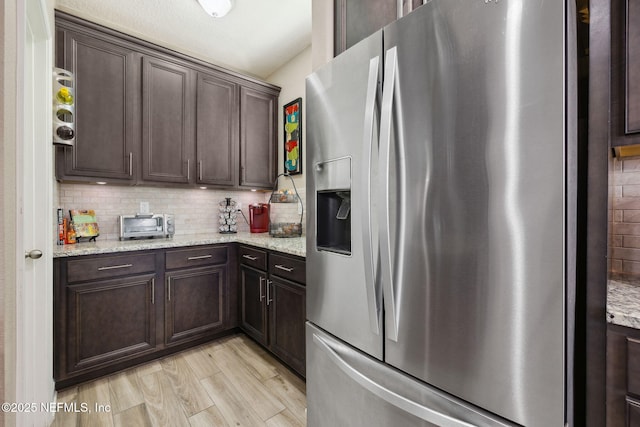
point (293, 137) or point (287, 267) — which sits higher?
point (293, 137)

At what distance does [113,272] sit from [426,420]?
221 cm

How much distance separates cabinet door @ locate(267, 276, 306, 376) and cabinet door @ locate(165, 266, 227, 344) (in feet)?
2.12

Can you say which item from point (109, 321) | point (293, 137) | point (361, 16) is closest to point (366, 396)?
point (361, 16)

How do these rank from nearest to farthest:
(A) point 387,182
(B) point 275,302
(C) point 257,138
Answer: (A) point 387,182 < (B) point 275,302 < (C) point 257,138

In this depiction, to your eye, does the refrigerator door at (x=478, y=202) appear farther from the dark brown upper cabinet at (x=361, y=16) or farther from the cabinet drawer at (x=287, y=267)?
the cabinet drawer at (x=287, y=267)

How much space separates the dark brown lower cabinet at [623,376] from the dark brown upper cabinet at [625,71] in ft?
1.80

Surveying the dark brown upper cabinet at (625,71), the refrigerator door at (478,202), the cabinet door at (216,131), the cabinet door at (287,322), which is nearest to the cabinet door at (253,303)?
the cabinet door at (287,322)

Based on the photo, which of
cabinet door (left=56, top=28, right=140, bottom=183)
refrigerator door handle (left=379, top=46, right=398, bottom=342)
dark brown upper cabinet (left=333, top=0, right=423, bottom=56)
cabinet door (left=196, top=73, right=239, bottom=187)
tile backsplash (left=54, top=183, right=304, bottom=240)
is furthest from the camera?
cabinet door (left=196, top=73, right=239, bottom=187)

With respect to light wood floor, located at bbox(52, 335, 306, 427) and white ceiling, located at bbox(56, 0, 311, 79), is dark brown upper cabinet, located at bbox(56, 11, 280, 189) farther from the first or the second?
light wood floor, located at bbox(52, 335, 306, 427)

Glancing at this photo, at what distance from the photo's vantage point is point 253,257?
2.43 meters

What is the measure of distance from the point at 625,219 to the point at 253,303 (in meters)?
2.35

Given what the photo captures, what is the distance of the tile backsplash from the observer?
2467 mm

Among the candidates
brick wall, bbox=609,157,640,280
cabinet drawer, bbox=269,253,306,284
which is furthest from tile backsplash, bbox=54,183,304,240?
brick wall, bbox=609,157,640,280

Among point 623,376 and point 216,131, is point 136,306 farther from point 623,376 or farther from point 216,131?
point 623,376
